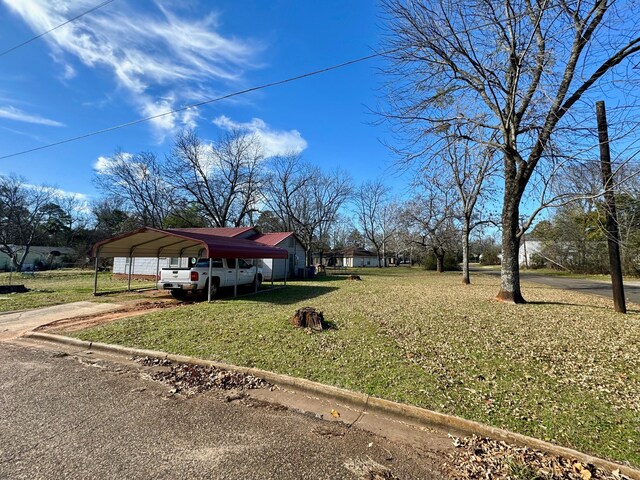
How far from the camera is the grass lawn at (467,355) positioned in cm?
337

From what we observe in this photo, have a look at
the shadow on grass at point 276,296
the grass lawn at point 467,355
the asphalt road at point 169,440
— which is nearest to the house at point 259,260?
the shadow on grass at point 276,296

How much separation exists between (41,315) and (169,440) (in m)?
8.62

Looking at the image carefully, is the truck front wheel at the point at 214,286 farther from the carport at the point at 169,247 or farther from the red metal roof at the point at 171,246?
the red metal roof at the point at 171,246

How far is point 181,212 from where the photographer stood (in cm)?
3788

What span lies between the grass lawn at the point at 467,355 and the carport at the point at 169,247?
2.65 metres

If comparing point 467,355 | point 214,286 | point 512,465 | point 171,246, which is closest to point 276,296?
point 214,286

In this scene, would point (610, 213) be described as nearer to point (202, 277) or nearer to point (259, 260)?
point (202, 277)

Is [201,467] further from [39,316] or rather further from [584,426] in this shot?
[39,316]

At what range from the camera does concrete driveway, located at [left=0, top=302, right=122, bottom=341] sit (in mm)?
7138

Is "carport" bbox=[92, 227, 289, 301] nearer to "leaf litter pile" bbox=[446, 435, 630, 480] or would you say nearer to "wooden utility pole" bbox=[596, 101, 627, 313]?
"leaf litter pile" bbox=[446, 435, 630, 480]

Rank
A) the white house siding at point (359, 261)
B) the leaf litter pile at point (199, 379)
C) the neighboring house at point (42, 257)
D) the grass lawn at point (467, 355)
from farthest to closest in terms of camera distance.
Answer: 1. the white house siding at point (359, 261)
2. the neighboring house at point (42, 257)
3. the leaf litter pile at point (199, 379)
4. the grass lawn at point (467, 355)

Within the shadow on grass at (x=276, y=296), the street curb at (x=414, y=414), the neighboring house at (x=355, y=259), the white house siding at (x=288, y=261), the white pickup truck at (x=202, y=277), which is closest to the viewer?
the street curb at (x=414, y=414)

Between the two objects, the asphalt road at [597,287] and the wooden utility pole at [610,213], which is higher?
the wooden utility pole at [610,213]

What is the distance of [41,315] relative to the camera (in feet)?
28.8
